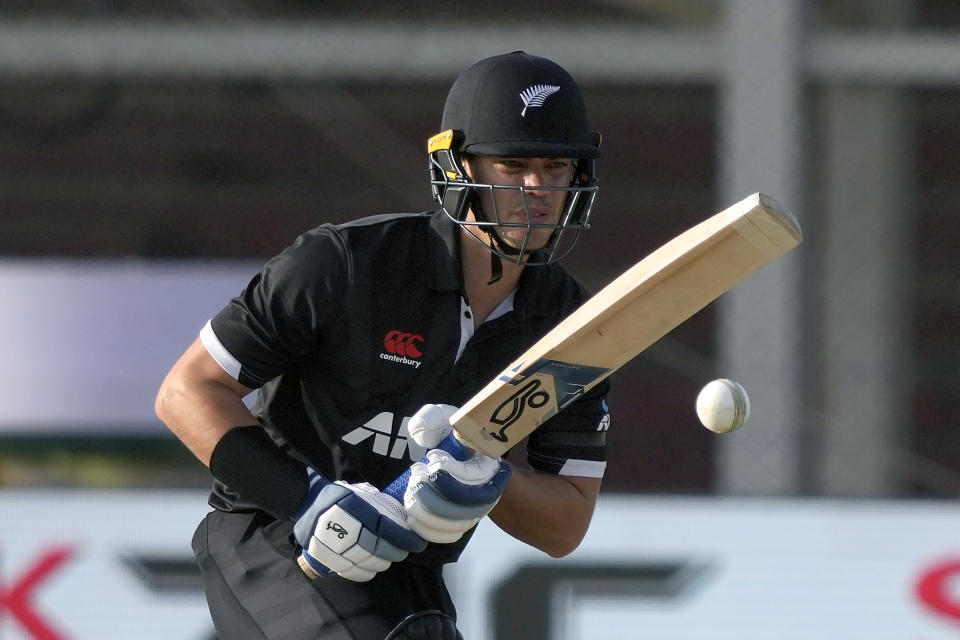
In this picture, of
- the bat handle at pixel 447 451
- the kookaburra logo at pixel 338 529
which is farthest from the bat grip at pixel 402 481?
the kookaburra logo at pixel 338 529

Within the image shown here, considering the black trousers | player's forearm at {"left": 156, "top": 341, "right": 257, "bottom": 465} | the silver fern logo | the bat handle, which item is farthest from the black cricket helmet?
the black trousers

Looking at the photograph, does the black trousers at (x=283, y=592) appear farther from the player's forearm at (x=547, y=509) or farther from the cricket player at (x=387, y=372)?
the player's forearm at (x=547, y=509)

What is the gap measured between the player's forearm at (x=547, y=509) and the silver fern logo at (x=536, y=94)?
0.61m

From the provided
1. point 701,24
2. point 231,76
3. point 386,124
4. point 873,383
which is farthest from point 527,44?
point 386,124

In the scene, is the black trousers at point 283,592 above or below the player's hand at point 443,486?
below

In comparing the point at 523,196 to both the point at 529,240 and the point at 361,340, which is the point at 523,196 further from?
the point at 361,340

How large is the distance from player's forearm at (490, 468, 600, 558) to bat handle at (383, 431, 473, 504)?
0.25 m

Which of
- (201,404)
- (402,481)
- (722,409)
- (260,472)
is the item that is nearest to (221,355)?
(201,404)

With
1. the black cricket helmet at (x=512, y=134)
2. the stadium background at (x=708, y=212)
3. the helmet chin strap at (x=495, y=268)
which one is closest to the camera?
the black cricket helmet at (x=512, y=134)

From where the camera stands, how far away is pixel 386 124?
287 inches

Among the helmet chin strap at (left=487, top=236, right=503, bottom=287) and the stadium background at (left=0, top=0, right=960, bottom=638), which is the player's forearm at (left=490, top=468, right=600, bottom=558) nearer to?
the helmet chin strap at (left=487, top=236, right=503, bottom=287)

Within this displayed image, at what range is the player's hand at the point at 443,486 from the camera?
2207mm

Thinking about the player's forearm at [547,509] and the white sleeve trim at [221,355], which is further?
the player's forearm at [547,509]

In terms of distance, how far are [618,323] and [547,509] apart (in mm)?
413
